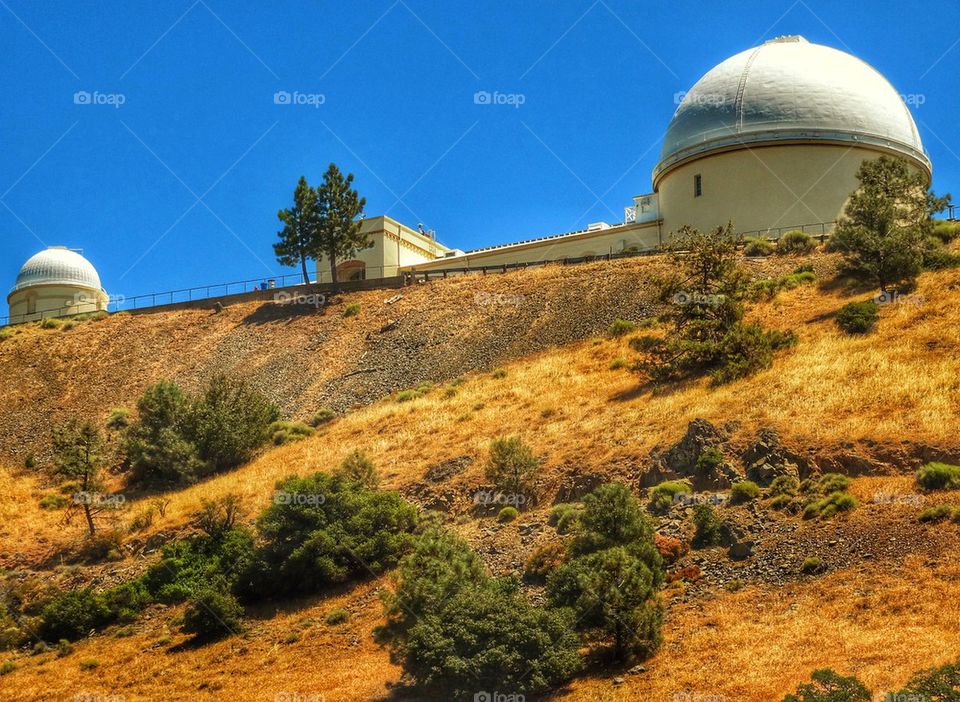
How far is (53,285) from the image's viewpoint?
60.8 meters

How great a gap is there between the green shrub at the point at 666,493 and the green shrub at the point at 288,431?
14.5 metres

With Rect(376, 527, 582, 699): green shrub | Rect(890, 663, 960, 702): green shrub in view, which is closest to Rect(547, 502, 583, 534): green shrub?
Rect(376, 527, 582, 699): green shrub

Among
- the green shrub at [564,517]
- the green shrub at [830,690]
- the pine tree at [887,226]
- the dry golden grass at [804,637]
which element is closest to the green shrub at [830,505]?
the dry golden grass at [804,637]

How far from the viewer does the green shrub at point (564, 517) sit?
2380 centimetres

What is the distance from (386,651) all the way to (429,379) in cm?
1841

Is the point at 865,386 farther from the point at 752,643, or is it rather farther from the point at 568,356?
the point at 568,356

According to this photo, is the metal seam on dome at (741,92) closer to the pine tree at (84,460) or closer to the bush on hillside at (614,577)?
the pine tree at (84,460)

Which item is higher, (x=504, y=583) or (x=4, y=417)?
(x=4, y=417)

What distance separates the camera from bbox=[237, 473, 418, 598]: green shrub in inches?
1003

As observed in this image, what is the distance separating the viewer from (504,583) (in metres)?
21.2

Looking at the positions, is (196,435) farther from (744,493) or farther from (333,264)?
(744,493)

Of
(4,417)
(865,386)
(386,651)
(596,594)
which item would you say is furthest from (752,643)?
(4,417)

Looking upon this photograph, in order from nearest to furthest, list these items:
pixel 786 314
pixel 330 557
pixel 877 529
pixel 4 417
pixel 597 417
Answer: pixel 877 529, pixel 330 557, pixel 597 417, pixel 786 314, pixel 4 417

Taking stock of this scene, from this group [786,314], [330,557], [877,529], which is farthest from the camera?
[786,314]
